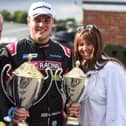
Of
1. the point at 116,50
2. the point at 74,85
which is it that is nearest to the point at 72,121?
the point at 74,85

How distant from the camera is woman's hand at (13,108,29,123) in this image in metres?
4.66

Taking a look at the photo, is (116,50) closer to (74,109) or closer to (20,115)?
(74,109)

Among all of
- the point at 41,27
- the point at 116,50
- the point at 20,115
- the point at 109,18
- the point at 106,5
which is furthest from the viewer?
the point at 106,5

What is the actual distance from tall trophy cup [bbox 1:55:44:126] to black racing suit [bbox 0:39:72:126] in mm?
133

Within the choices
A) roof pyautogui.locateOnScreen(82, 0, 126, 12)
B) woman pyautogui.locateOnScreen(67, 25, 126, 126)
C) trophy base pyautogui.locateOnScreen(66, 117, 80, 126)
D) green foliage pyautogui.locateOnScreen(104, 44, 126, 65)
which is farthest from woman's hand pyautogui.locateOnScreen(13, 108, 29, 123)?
roof pyautogui.locateOnScreen(82, 0, 126, 12)

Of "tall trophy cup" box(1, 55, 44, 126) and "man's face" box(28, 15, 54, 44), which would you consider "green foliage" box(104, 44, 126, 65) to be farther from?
"tall trophy cup" box(1, 55, 44, 126)

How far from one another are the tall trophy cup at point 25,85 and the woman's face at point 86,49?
0.50m

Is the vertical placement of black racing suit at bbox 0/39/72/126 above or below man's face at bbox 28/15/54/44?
below

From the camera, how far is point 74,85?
194 inches

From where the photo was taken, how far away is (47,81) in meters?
4.88

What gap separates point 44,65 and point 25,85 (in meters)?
0.28

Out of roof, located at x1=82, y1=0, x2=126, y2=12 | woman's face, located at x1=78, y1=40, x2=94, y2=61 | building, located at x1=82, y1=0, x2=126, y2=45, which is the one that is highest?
woman's face, located at x1=78, y1=40, x2=94, y2=61

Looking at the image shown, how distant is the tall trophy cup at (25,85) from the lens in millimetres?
4668

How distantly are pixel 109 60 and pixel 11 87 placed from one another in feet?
2.99
